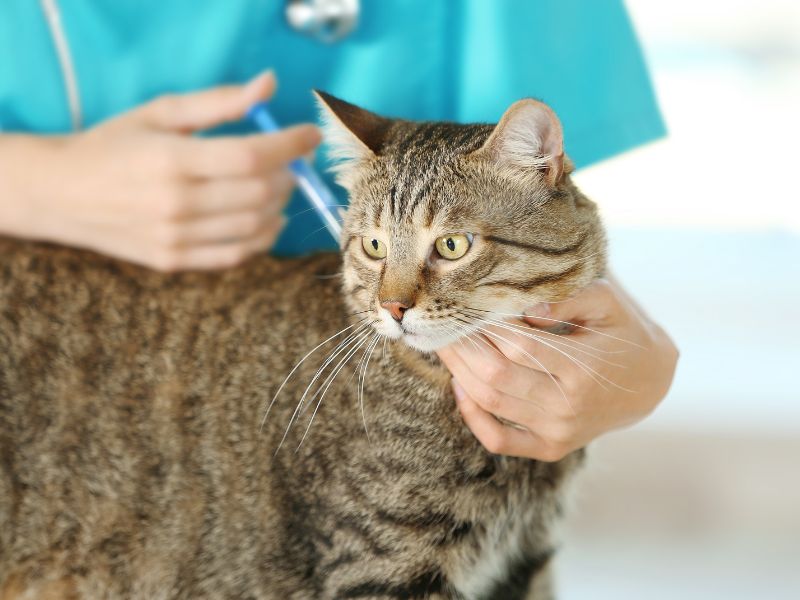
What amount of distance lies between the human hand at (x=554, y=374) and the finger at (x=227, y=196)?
334 mm

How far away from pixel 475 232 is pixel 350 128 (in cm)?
17

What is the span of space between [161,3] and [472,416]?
623mm

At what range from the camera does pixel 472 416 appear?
833mm

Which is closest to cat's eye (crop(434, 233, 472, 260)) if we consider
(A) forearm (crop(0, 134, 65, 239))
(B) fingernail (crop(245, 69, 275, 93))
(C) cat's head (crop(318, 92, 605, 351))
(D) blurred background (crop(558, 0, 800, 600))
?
(C) cat's head (crop(318, 92, 605, 351))

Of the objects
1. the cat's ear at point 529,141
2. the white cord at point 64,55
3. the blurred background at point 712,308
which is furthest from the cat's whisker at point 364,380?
the blurred background at point 712,308

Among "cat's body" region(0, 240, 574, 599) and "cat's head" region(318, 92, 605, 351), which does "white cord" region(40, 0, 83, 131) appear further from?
"cat's head" region(318, 92, 605, 351)

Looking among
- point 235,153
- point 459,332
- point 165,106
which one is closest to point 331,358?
point 459,332

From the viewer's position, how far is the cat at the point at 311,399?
79 cm

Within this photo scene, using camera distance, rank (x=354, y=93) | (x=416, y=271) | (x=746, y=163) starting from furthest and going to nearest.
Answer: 1. (x=746, y=163)
2. (x=354, y=93)
3. (x=416, y=271)

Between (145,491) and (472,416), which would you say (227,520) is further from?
(472,416)

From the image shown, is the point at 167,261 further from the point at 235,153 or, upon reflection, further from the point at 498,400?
the point at 498,400

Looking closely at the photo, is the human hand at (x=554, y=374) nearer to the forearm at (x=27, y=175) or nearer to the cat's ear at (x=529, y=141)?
the cat's ear at (x=529, y=141)

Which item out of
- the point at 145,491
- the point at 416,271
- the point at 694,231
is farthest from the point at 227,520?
the point at 694,231

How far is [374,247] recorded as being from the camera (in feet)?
2.78
